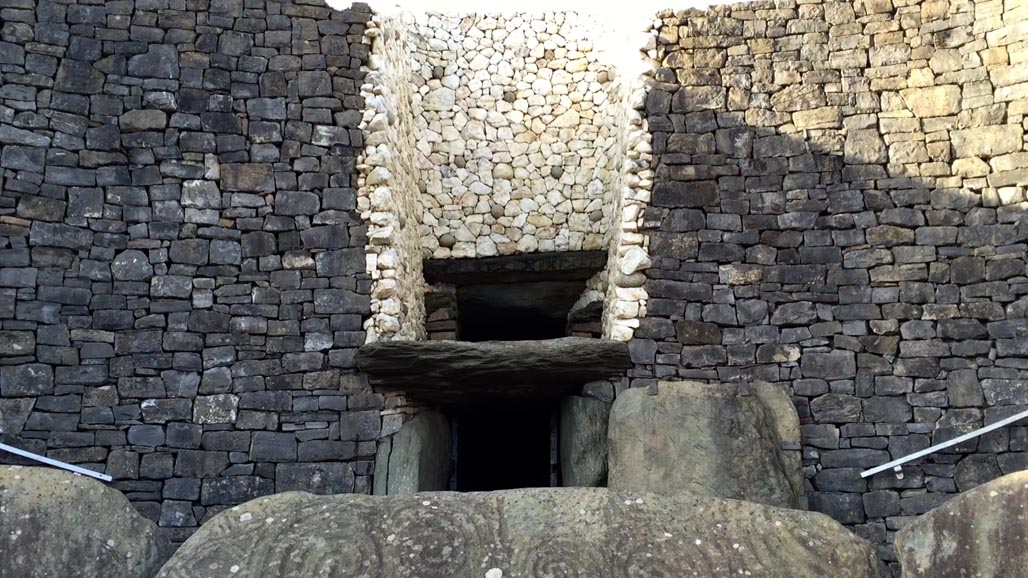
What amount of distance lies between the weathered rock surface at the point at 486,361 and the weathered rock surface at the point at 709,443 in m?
0.35

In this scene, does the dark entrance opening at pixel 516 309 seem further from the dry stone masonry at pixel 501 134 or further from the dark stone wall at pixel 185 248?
the dark stone wall at pixel 185 248

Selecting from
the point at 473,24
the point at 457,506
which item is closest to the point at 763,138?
the point at 473,24

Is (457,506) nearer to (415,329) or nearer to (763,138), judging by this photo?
(415,329)

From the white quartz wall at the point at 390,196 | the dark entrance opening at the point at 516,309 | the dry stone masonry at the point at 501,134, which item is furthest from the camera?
the dark entrance opening at the point at 516,309

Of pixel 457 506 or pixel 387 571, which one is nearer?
→ pixel 387 571

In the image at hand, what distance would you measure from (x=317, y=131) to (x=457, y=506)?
153 inches

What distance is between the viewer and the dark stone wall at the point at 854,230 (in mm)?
7242

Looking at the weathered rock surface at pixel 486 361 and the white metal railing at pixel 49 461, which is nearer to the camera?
the white metal railing at pixel 49 461

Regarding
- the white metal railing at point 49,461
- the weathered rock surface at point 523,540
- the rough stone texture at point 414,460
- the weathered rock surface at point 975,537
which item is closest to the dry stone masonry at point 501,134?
the rough stone texture at point 414,460

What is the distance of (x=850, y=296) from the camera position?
25.0 feet

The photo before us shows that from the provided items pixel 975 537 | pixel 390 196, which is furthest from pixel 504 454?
pixel 975 537

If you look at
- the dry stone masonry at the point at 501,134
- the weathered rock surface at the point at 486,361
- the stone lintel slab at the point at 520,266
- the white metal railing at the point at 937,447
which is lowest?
the white metal railing at the point at 937,447

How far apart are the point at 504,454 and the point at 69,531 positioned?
5.79m

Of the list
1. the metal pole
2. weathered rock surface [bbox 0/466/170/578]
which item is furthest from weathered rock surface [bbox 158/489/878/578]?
the metal pole
